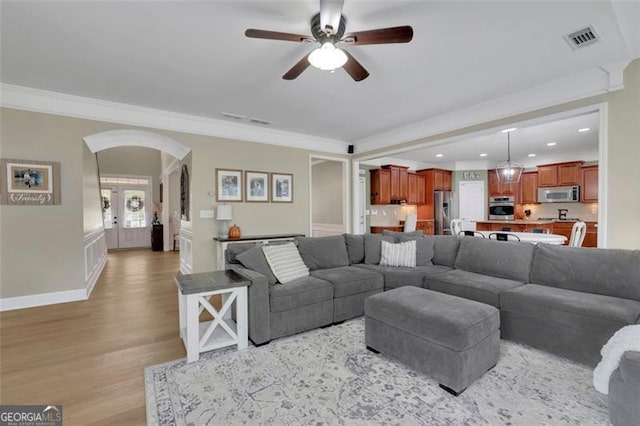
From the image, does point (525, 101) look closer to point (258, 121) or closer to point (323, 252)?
point (323, 252)

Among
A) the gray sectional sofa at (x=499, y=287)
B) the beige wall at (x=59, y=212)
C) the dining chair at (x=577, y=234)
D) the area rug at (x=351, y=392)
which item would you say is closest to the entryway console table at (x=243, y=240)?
the beige wall at (x=59, y=212)

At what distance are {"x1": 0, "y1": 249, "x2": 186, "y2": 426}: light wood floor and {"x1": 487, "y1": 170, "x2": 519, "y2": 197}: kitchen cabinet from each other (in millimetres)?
8730

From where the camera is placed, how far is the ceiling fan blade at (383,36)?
6.32 ft

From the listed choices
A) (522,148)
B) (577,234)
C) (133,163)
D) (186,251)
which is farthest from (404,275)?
(133,163)

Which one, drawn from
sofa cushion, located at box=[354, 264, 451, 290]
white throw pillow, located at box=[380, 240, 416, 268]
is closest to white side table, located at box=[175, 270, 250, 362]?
sofa cushion, located at box=[354, 264, 451, 290]

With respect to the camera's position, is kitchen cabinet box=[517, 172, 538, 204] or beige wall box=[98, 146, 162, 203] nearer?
kitchen cabinet box=[517, 172, 538, 204]

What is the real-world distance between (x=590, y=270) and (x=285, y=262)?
9.76ft

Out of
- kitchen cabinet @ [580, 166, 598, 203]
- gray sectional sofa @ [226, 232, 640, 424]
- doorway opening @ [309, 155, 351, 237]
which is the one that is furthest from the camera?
kitchen cabinet @ [580, 166, 598, 203]

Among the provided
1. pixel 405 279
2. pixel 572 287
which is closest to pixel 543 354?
pixel 572 287

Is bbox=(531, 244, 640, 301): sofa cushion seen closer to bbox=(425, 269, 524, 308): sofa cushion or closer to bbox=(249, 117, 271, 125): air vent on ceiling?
bbox=(425, 269, 524, 308): sofa cushion

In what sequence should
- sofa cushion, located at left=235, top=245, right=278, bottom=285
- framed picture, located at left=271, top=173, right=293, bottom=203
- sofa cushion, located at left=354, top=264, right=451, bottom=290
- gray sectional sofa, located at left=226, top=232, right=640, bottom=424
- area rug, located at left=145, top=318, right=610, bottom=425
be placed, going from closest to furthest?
area rug, located at left=145, top=318, right=610, bottom=425, gray sectional sofa, located at left=226, top=232, right=640, bottom=424, sofa cushion, located at left=235, top=245, right=278, bottom=285, sofa cushion, located at left=354, top=264, right=451, bottom=290, framed picture, located at left=271, top=173, right=293, bottom=203

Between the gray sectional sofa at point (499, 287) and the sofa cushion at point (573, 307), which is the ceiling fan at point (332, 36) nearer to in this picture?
the gray sectional sofa at point (499, 287)

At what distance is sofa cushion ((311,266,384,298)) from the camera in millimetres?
3164

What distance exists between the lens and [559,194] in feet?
24.2
